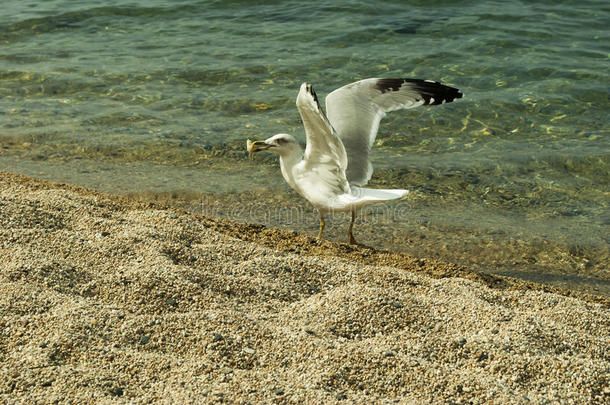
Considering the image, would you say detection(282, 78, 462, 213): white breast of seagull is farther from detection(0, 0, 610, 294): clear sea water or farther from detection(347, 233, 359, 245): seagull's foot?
detection(0, 0, 610, 294): clear sea water

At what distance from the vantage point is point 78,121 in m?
7.71

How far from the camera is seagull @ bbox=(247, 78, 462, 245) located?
4.43m

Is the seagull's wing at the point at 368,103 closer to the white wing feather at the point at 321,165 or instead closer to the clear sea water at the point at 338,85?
the white wing feather at the point at 321,165

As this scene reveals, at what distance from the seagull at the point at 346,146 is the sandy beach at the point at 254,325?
0.70 metres

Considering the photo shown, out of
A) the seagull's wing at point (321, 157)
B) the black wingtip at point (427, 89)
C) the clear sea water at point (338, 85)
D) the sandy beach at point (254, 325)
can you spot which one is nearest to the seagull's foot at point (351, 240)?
the clear sea water at point (338, 85)

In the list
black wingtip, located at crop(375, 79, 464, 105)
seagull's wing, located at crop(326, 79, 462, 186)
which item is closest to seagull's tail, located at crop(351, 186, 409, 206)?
seagull's wing, located at crop(326, 79, 462, 186)

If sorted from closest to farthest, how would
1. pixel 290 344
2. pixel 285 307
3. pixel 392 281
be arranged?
1. pixel 290 344
2. pixel 285 307
3. pixel 392 281

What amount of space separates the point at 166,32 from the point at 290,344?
→ 29.2ft

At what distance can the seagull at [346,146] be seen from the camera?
443 cm

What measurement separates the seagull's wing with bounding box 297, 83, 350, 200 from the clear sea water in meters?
0.80

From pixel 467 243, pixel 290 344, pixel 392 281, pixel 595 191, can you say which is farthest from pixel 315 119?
pixel 595 191

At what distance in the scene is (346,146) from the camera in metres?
5.02

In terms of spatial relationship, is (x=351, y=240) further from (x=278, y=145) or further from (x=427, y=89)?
(x=427, y=89)

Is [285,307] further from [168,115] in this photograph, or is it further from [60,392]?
[168,115]
